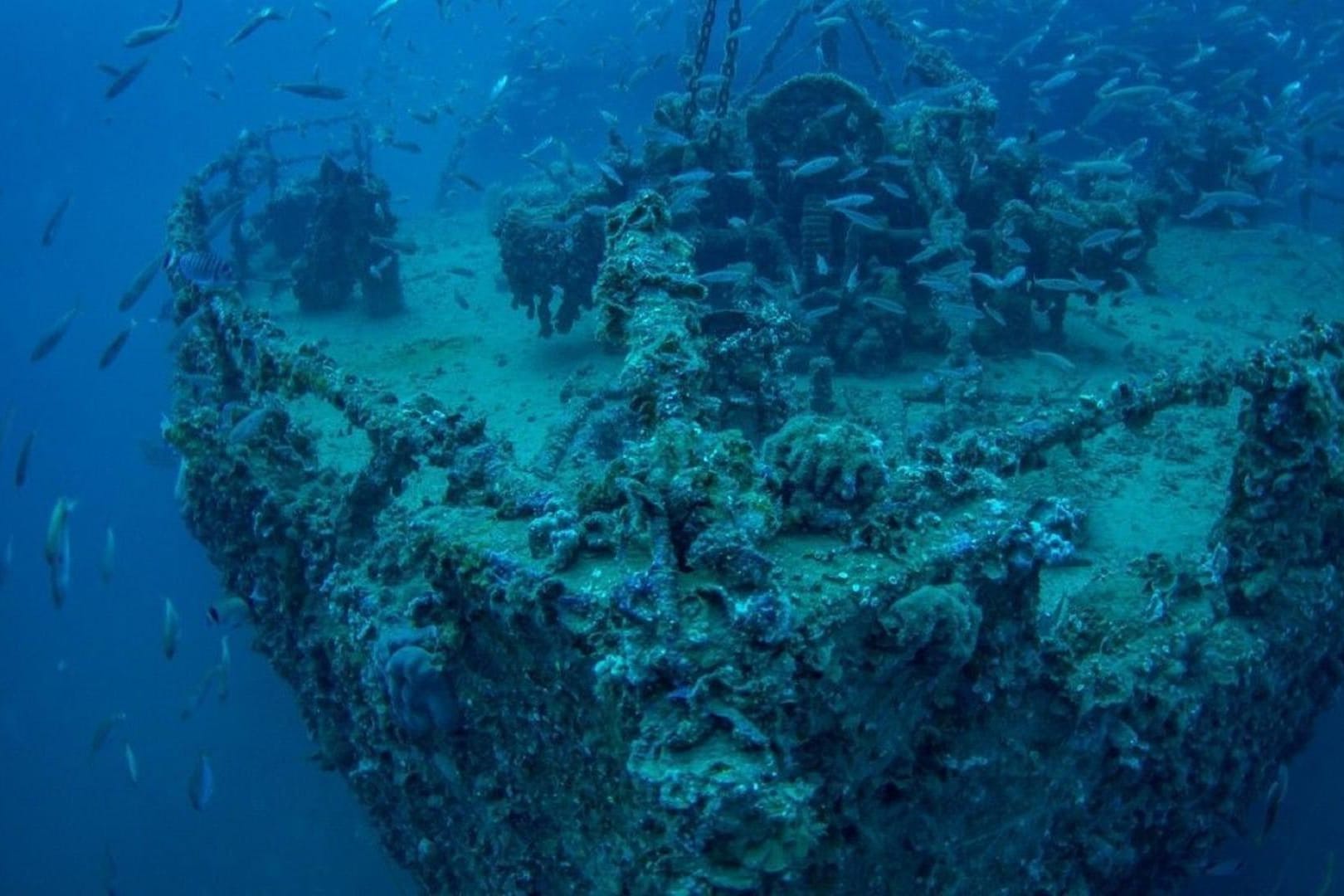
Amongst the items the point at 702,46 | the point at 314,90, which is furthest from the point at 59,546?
the point at 314,90

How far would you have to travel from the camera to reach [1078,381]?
880cm

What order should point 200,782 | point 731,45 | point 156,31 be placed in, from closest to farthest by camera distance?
point 200,782
point 731,45
point 156,31

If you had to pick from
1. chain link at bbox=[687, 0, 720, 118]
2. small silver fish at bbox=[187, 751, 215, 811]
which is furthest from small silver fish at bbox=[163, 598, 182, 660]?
chain link at bbox=[687, 0, 720, 118]

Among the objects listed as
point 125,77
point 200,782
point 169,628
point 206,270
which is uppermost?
point 125,77

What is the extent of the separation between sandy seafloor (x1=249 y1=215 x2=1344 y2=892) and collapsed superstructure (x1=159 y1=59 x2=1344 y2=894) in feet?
0.28

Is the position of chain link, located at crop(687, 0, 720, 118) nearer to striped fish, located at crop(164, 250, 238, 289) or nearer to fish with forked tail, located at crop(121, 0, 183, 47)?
striped fish, located at crop(164, 250, 238, 289)

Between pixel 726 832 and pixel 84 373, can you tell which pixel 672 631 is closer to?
pixel 726 832

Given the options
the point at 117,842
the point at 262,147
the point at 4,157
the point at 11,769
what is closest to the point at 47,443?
the point at 11,769

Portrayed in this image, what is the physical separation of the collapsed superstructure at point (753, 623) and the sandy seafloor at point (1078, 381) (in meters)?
0.09

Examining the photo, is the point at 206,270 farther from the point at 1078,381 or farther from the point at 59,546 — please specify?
the point at 1078,381

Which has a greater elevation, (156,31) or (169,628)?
(156,31)

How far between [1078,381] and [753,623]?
25.8ft

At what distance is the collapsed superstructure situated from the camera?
2230mm

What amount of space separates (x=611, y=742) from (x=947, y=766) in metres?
1.28
